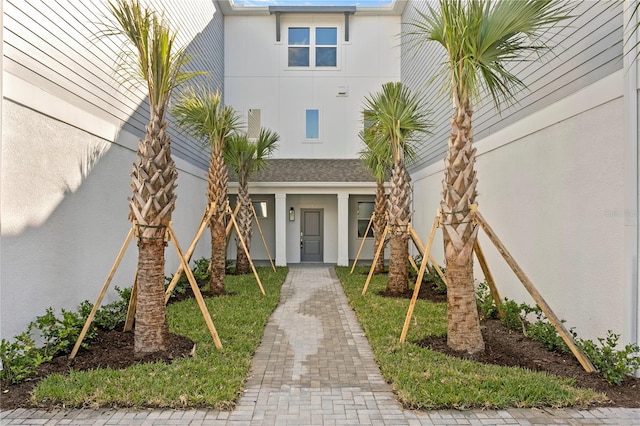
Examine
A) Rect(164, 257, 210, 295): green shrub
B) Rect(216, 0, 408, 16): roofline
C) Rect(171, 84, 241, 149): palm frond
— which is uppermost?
Rect(216, 0, 408, 16): roofline

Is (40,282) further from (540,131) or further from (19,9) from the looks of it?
(540,131)

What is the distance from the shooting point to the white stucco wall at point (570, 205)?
4.76 m

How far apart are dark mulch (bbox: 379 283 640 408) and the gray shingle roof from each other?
360 inches

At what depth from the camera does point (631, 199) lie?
4426mm

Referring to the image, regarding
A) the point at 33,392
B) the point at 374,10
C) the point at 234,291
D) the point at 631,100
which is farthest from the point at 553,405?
the point at 374,10

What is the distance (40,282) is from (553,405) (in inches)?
240

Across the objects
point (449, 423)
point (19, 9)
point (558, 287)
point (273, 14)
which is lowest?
point (449, 423)

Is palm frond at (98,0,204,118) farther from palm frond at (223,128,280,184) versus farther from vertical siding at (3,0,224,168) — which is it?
palm frond at (223,128,280,184)

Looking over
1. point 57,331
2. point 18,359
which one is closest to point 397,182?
point 57,331

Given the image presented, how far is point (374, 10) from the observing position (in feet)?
53.4

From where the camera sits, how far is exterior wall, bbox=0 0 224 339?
4.76 metres

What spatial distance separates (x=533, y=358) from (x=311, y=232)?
1191 centimetres

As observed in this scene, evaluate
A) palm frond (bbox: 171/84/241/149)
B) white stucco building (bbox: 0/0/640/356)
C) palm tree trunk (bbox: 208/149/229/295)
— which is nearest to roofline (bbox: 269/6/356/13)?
white stucco building (bbox: 0/0/640/356)

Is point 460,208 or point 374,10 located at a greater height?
point 374,10
